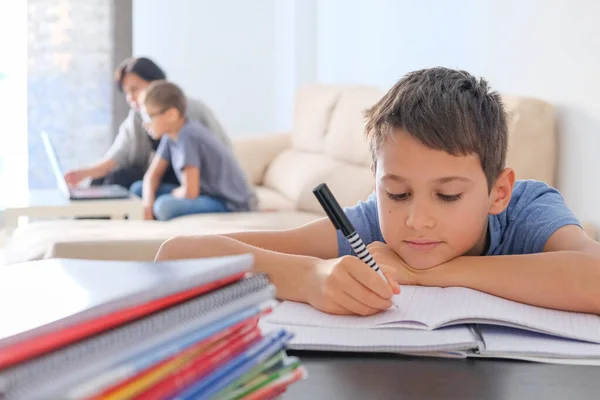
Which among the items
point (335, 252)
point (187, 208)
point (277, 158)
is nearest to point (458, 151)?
point (335, 252)

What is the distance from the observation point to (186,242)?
1192 millimetres

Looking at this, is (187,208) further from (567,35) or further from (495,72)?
(567,35)

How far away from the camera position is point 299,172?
4.31 m

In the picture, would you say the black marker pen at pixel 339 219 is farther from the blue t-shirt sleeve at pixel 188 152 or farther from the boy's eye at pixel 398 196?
the blue t-shirt sleeve at pixel 188 152

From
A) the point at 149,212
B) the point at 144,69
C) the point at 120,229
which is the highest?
the point at 144,69

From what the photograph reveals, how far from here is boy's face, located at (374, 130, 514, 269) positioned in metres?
1.10

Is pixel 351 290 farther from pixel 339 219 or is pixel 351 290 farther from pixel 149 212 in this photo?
pixel 149 212

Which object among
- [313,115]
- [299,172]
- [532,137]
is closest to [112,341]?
[532,137]

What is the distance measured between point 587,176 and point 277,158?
2.66 metres

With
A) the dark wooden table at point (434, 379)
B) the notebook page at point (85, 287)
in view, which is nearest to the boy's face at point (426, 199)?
the dark wooden table at point (434, 379)

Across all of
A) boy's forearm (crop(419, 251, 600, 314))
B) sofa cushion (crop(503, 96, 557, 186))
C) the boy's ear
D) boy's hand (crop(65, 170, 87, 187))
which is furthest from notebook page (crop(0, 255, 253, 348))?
boy's hand (crop(65, 170, 87, 187))

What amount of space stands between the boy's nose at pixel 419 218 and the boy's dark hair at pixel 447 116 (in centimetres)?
7

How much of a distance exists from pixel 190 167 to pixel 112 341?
3491mm

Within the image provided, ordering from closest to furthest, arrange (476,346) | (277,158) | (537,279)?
(476,346)
(537,279)
(277,158)
